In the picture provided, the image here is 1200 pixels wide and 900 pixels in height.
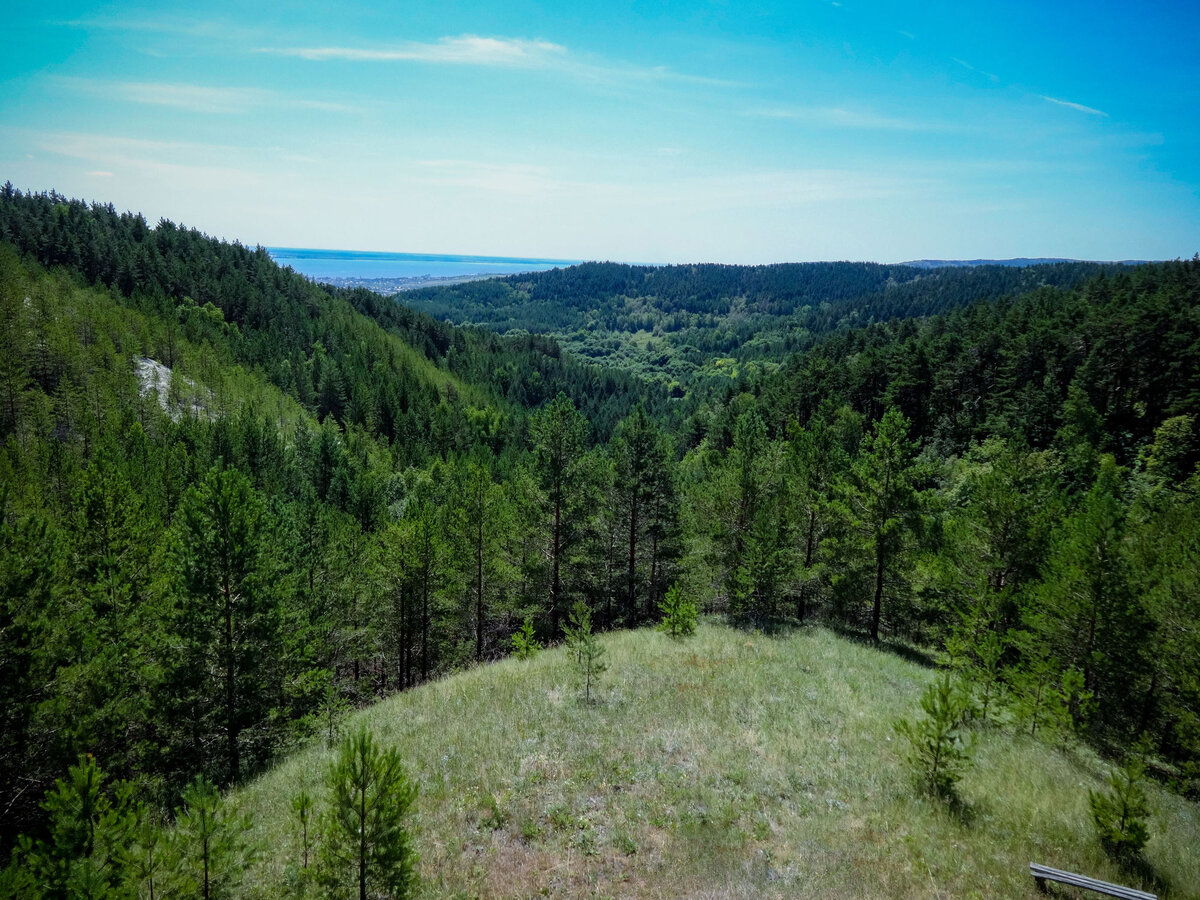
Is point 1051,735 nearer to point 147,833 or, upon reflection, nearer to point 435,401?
point 147,833

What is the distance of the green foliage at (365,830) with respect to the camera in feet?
25.0

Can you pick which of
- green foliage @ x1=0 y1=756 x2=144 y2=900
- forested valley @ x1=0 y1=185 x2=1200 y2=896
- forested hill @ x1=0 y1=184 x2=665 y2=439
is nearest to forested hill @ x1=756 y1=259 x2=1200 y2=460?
forested valley @ x1=0 y1=185 x2=1200 y2=896

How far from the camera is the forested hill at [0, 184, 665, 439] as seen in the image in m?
111

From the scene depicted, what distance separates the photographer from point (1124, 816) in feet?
30.3

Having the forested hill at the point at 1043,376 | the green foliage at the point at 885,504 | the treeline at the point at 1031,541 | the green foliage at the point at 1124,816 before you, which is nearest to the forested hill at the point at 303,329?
the forested hill at the point at 1043,376

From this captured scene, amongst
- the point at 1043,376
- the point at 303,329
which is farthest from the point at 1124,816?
the point at 303,329

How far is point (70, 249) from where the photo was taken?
383 feet

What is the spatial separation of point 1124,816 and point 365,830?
12034 mm

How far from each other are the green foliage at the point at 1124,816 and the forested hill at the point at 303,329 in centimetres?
9062

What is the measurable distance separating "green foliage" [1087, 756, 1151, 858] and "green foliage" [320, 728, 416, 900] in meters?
10.9

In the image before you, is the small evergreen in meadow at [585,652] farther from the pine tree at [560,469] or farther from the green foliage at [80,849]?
the green foliage at [80,849]

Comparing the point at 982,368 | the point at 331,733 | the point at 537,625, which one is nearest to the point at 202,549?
the point at 331,733

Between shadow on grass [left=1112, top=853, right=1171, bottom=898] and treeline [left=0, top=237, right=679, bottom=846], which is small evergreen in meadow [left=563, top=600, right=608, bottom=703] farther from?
shadow on grass [left=1112, top=853, right=1171, bottom=898]

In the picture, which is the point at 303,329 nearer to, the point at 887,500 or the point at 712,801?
the point at 887,500
